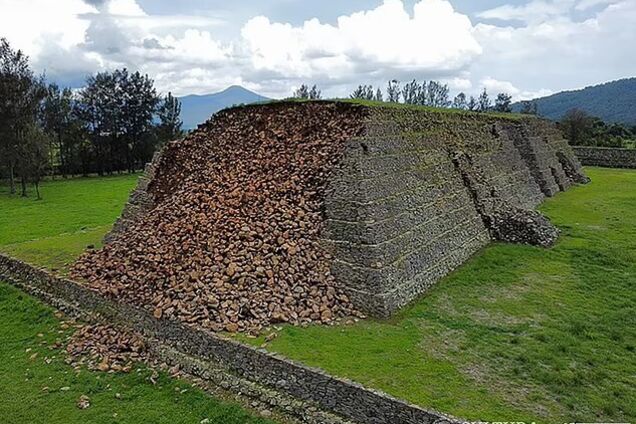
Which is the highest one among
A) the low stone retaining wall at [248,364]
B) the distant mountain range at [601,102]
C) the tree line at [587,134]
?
the distant mountain range at [601,102]

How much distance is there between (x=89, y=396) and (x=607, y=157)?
40.0 meters

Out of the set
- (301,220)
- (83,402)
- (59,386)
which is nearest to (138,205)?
(301,220)

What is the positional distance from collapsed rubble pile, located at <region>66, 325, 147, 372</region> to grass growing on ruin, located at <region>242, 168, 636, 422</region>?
10.5 feet

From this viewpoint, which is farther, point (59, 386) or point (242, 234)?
point (242, 234)

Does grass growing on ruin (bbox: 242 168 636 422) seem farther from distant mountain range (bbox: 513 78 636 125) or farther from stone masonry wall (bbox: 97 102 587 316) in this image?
distant mountain range (bbox: 513 78 636 125)

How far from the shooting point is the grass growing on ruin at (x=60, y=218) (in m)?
18.0

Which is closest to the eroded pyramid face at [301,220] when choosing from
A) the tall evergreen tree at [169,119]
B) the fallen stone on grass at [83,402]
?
the fallen stone on grass at [83,402]

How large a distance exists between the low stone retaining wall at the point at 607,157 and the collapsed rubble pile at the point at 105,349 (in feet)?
125

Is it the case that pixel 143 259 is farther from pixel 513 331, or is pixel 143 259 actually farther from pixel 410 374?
pixel 513 331

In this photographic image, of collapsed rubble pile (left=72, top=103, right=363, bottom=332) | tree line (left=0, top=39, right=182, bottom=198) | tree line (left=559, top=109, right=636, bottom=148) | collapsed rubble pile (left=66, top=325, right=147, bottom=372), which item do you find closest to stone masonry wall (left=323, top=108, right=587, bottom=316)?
collapsed rubble pile (left=72, top=103, right=363, bottom=332)

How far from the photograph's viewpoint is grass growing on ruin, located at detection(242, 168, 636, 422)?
865 centimetres

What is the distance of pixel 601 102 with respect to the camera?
133m

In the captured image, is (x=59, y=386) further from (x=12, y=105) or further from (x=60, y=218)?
(x=12, y=105)

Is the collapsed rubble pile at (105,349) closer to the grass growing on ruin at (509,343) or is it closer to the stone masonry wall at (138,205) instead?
the grass growing on ruin at (509,343)
